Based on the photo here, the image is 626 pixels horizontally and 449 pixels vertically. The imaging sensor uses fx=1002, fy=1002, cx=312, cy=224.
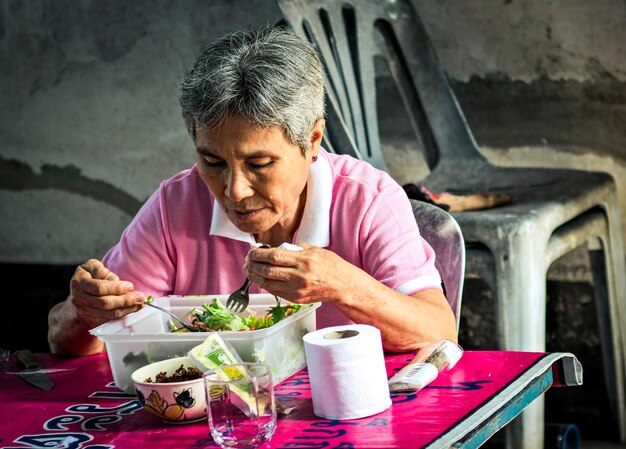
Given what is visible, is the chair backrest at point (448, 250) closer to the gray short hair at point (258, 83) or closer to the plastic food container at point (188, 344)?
the gray short hair at point (258, 83)

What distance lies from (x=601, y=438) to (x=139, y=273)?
212 centimetres

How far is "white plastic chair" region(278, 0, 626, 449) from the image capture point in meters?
3.00

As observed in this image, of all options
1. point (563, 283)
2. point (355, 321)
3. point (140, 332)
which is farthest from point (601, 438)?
point (140, 332)

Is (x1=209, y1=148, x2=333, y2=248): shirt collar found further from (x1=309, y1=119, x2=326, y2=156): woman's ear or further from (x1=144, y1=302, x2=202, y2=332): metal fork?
(x1=144, y1=302, x2=202, y2=332): metal fork

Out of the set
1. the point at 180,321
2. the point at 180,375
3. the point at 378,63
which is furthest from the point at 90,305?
the point at 378,63

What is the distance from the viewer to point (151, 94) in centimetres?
451

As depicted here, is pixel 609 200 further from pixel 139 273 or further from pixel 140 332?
pixel 140 332

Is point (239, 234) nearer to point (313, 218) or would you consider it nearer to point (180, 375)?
point (313, 218)

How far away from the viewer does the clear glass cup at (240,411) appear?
1.45 metres

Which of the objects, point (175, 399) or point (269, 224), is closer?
point (175, 399)

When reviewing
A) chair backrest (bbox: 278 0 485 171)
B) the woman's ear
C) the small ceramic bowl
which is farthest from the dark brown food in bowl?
chair backrest (bbox: 278 0 485 171)

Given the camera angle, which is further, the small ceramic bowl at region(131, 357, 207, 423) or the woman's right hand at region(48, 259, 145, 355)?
the woman's right hand at region(48, 259, 145, 355)

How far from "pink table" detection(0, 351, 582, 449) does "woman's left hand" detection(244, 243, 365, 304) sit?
0.16m

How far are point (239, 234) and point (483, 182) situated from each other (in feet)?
5.57
